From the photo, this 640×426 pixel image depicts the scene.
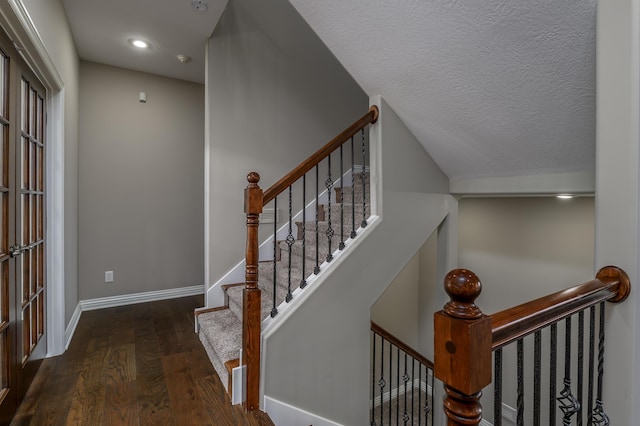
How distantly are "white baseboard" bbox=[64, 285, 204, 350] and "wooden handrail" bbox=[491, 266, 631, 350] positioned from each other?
345 cm

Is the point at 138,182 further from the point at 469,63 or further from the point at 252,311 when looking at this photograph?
the point at 469,63

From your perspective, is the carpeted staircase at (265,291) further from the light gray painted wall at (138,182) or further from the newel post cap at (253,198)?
the light gray painted wall at (138,182)

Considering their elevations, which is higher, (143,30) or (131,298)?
(143,30)

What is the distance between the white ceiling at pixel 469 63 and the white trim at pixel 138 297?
263cm

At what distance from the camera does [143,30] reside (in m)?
2.82

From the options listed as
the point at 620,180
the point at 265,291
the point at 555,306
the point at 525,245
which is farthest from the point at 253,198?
the point at 525,245

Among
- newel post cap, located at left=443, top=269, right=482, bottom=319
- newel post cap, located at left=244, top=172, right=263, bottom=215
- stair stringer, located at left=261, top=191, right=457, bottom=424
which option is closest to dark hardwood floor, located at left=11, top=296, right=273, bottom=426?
stair stringer, located at left=261, top=191, right=457, bottom=424

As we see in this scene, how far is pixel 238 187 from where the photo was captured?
10.2ft

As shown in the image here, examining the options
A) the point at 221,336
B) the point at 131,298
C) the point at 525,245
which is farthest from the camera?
the point at 131,298

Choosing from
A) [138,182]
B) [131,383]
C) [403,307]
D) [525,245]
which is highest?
[138,182]

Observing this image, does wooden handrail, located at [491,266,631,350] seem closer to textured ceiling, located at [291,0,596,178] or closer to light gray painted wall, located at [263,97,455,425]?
textured ceiling, located at [291,0,596,178]

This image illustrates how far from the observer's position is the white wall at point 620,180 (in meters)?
1.24

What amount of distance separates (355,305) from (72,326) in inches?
99.8

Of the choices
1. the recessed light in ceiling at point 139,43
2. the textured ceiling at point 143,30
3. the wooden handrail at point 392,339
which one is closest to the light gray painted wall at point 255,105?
the textured ceiling at point 143,30
